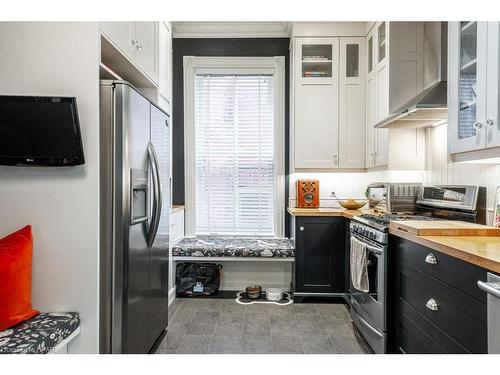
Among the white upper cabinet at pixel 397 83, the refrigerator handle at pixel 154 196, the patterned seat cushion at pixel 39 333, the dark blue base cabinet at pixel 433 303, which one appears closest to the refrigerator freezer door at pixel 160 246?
the refrigerator handle at pixel 154 196

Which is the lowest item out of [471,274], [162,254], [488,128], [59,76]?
[162,254]

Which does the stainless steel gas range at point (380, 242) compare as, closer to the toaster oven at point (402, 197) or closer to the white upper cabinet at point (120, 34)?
the toaster oven at point (402, 197)

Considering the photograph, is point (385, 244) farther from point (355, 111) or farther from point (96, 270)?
point (355, 111)

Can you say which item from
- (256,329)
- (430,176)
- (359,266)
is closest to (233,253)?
(256,329)

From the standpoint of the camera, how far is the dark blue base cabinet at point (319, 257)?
3.35m

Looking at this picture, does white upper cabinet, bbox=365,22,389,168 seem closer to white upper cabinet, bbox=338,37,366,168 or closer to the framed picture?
white upper cabinet, bbox=338,37,366,168

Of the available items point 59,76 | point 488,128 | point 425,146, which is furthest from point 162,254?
point 425,146

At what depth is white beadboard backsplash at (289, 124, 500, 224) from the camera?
2.21 m

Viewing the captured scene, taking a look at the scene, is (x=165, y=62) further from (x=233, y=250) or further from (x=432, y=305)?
(x=432, y=305)

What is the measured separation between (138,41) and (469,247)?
220cm

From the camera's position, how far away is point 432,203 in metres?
2.72

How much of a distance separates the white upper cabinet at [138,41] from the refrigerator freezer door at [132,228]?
29 cm
